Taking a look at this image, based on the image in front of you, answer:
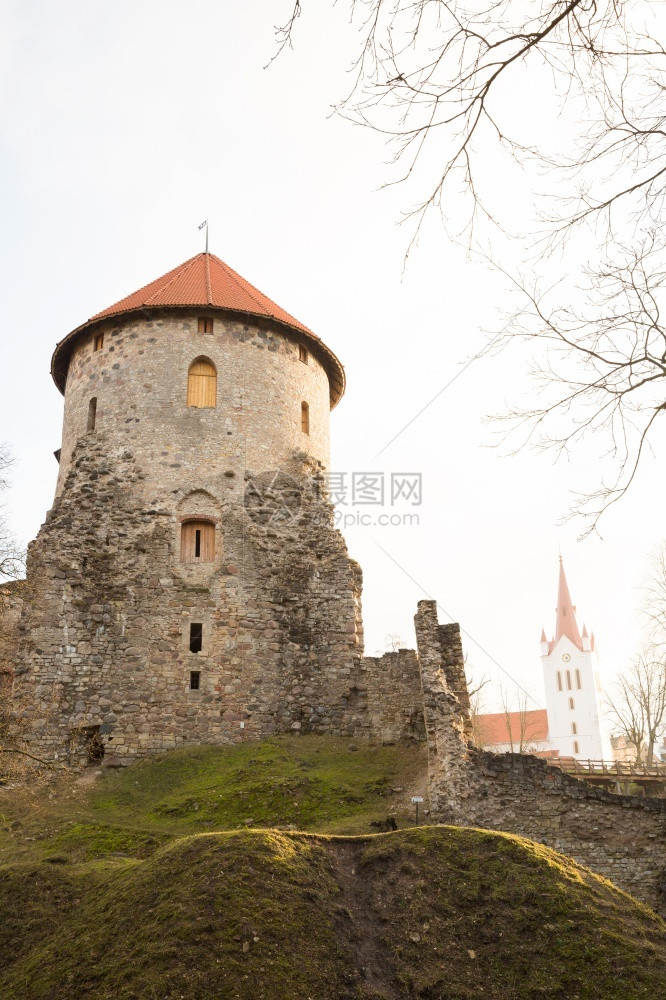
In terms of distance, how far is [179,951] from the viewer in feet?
22.1

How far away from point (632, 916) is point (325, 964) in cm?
305

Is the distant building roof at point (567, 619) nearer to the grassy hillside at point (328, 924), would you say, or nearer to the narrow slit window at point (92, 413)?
the narrow slit window at point (92, 413)

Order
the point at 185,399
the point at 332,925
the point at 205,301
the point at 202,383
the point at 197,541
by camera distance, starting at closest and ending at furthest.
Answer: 1. the point at 332,925
2. the point at 197,541
3. the point at 185,399
4. the point at 202,383
5. the point at 205,301

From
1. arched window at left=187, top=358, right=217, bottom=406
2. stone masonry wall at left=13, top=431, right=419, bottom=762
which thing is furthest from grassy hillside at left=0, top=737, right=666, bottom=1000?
arched window at left=187, top=358, right=217, bottom=406

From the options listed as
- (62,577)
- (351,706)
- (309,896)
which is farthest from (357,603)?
(309,896)

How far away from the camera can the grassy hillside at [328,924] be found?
6785mm

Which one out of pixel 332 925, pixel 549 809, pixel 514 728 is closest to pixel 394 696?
pixel 549 809

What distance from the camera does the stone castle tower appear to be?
18219mm

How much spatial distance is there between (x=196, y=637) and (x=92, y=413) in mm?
6763

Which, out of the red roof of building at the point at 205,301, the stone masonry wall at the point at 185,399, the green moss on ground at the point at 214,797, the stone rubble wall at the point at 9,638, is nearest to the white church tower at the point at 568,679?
the red roof of building at the point at 205,301

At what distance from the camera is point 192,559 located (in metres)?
19.8

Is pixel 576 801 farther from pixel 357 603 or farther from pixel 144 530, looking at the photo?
pixel 144 530

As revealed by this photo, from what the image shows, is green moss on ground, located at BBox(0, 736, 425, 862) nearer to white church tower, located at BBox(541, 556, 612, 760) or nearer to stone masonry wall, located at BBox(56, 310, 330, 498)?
stone masonry wall, located at BBox(56, 310, 330, 498)

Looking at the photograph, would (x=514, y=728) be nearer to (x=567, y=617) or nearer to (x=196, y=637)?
(x=567, y=617)
